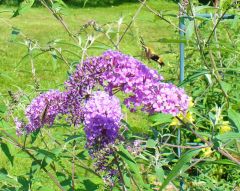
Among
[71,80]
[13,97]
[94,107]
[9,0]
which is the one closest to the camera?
[94,107]

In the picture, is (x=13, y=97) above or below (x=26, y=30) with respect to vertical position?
above

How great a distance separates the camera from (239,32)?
390cm

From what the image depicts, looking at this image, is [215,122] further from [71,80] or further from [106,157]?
[71,80]

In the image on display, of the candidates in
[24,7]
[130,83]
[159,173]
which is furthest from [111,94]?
[24,7]

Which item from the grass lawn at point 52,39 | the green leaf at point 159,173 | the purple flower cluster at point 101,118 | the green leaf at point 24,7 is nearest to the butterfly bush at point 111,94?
the purple flower cluster at point 101,118

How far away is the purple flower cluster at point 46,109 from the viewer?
4.75ft

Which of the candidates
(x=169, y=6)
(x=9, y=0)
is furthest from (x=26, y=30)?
(x=169, y=6)

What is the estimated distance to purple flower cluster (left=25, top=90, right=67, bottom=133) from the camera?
1.45 metres

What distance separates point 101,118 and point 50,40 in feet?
5.48

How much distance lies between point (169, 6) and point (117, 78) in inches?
561

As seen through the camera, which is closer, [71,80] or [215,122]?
[71,80]

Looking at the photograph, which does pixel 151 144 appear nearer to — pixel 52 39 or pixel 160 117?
pixel 160 117

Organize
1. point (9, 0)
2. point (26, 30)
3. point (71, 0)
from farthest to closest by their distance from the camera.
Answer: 1. point (71, 0)
2. point (9, 0)
3. point (26, 30)

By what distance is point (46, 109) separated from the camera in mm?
1439
